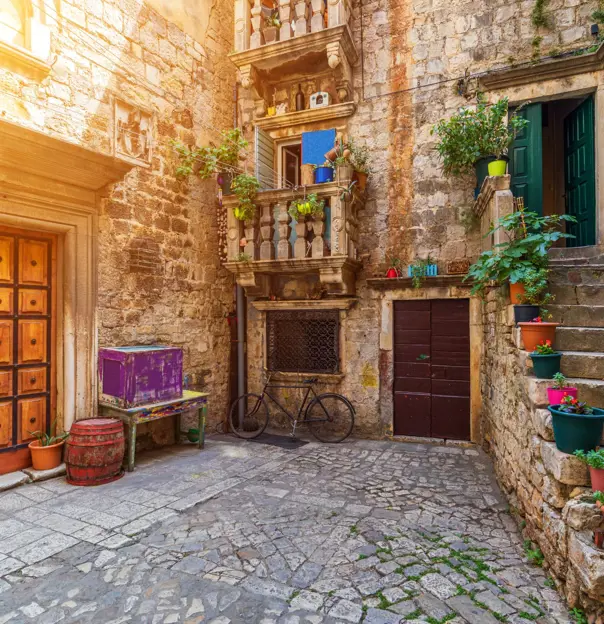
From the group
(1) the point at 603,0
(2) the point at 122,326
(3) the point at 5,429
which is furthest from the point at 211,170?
(1) the point at 603,0

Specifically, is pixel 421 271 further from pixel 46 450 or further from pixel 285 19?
pixel 46 450

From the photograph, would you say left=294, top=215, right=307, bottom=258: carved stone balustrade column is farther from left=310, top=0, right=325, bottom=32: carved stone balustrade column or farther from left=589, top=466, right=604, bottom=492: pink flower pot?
left=589, top=466, right=604, bottom=492: pink flower pot

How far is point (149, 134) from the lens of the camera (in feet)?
20.2

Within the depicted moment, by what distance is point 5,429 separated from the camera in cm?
473

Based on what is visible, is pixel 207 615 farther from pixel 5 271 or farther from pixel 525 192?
pixel 525 192

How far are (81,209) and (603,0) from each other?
7.56 m

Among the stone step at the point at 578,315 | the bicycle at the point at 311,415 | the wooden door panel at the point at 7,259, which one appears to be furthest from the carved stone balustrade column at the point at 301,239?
the wooden door panel at the point at 7,259

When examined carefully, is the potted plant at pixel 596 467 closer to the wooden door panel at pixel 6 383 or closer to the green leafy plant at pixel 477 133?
the green leafy plant at pixel 477 133

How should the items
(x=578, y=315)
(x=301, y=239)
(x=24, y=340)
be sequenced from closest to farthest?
(x=578, y=315) → (x=24, y=340) → (x=301, y=239)

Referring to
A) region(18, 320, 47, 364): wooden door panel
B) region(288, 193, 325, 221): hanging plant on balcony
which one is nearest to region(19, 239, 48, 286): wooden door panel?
region(18, 320, 47, 364): wooden door panel

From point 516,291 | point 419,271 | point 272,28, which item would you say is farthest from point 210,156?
point 516,291

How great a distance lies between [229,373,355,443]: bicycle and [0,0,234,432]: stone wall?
0.40 m

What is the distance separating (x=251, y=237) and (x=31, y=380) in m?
3.67

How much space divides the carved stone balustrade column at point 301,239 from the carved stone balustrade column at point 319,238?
17cm
